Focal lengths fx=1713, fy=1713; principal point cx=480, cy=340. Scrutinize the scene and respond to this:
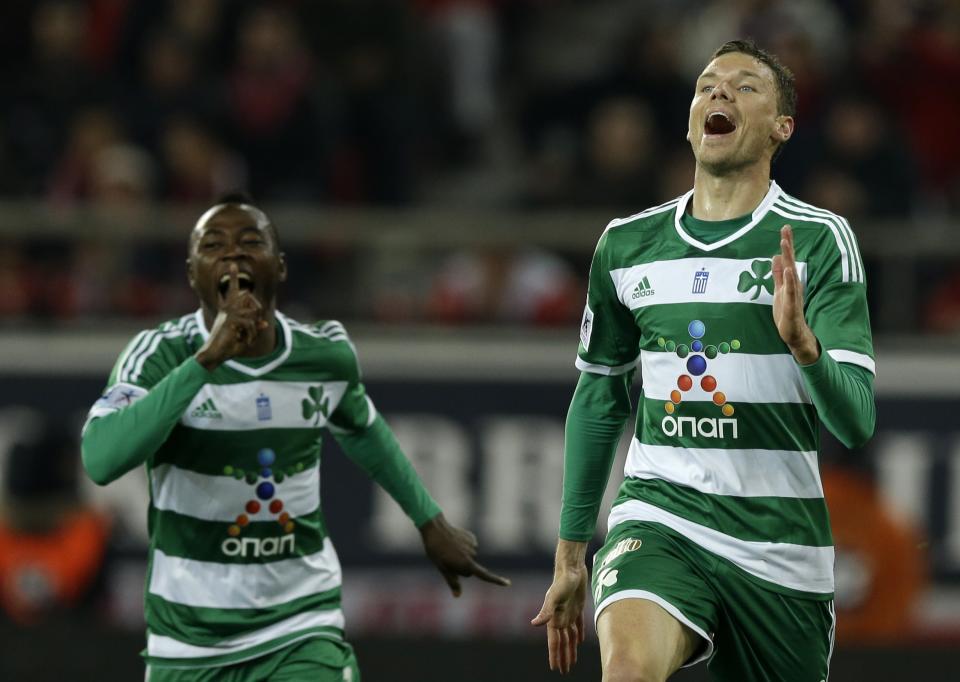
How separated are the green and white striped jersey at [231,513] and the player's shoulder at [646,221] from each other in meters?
1.05

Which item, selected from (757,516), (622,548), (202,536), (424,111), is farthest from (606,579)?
(424,111)

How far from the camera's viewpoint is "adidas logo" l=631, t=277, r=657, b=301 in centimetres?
466

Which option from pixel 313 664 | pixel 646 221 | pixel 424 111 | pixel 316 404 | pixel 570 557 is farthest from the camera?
pixel 424 111

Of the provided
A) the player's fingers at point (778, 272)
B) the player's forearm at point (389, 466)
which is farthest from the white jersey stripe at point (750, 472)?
the player's forearm at point (389, 466)

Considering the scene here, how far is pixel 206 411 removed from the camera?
16.4 ft

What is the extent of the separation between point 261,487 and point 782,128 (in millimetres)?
1816

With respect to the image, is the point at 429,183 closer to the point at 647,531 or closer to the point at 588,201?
the point at 588,201

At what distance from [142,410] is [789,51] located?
661 cm

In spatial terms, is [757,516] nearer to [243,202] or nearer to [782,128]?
[782,128]

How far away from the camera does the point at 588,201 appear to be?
32.6 ft

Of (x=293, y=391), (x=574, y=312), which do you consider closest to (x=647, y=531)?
(x=293, y=391)

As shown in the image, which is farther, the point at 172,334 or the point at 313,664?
the point at 172,334

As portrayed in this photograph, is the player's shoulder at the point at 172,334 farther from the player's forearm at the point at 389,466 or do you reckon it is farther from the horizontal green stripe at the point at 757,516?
the horizontal green stripe at the point at 757,516

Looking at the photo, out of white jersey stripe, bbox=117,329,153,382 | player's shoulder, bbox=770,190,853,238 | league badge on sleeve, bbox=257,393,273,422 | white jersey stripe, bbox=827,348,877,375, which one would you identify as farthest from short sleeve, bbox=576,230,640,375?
white jersey stripe, bbox=117,329,153,382
